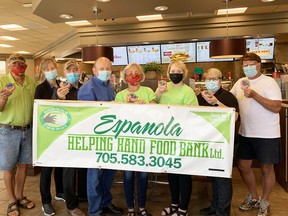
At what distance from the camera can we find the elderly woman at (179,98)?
8.54ft

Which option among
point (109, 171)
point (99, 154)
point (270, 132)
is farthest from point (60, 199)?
point (270, 132)

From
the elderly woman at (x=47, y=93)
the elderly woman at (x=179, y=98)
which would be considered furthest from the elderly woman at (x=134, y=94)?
the elderly woman at (x=47, y=93)

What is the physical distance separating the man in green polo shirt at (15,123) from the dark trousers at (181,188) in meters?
1.61

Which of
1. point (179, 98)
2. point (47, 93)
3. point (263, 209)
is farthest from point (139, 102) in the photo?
point (263, 209)

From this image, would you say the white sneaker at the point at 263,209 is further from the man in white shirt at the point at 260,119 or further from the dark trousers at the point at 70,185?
the dark trousers at the point at 70,185

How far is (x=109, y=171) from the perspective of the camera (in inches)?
112

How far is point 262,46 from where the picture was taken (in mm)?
7973

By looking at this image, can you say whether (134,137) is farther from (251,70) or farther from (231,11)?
(231,11)

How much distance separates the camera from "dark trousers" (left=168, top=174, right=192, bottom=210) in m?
2.61

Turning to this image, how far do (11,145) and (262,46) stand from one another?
7402 mm

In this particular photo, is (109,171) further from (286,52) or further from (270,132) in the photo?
(286,52)

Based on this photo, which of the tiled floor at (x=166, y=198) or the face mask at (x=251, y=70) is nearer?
the face mask at (x=251, y=70)

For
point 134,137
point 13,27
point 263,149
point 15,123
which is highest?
point 13,27

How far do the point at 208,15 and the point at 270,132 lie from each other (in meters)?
5.47
